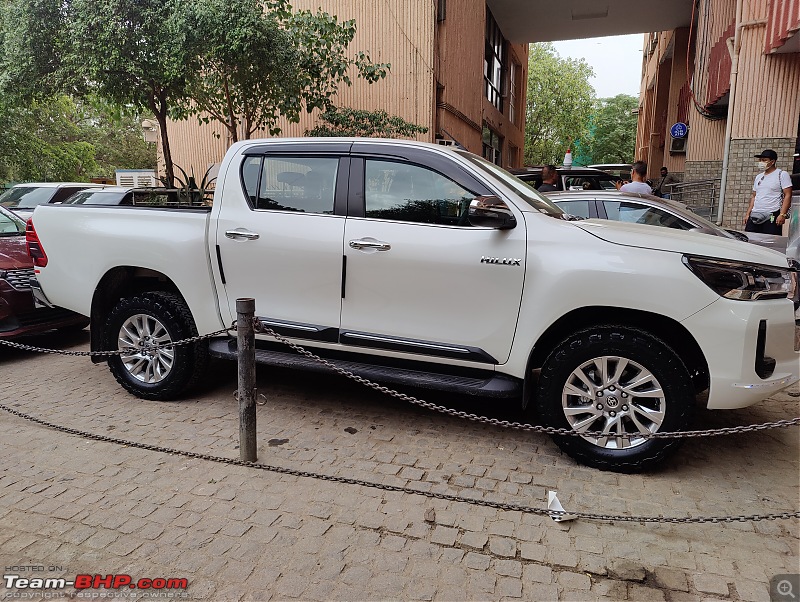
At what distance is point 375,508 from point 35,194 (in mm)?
10933

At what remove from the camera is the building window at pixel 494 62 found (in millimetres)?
20250

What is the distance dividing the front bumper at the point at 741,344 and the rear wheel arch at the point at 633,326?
0.13 metres

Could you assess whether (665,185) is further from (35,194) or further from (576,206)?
(35,194)

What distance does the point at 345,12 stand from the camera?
13.7m

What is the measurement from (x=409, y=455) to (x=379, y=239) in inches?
58.0

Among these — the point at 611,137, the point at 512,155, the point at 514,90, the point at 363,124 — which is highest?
the point at 611,137

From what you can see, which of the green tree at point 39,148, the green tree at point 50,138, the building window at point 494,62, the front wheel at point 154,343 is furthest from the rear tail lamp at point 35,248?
the building window at point 494,62

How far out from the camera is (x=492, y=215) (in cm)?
364

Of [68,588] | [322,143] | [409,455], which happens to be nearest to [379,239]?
[322,143]

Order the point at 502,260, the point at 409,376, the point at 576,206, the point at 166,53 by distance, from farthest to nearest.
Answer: the point at 166,53
the point at 576,206
the point at 409,376
the point at 502,260

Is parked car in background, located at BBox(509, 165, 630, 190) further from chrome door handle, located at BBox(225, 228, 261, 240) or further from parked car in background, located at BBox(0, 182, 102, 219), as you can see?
parked car in background, located at BBox(0, 182, 102, 219)

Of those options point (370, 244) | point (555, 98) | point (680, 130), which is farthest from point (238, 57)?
point (555, 98)

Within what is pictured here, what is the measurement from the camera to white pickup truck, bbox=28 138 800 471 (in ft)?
11.2

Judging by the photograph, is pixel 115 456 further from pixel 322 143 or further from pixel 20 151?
pixel 20 151
